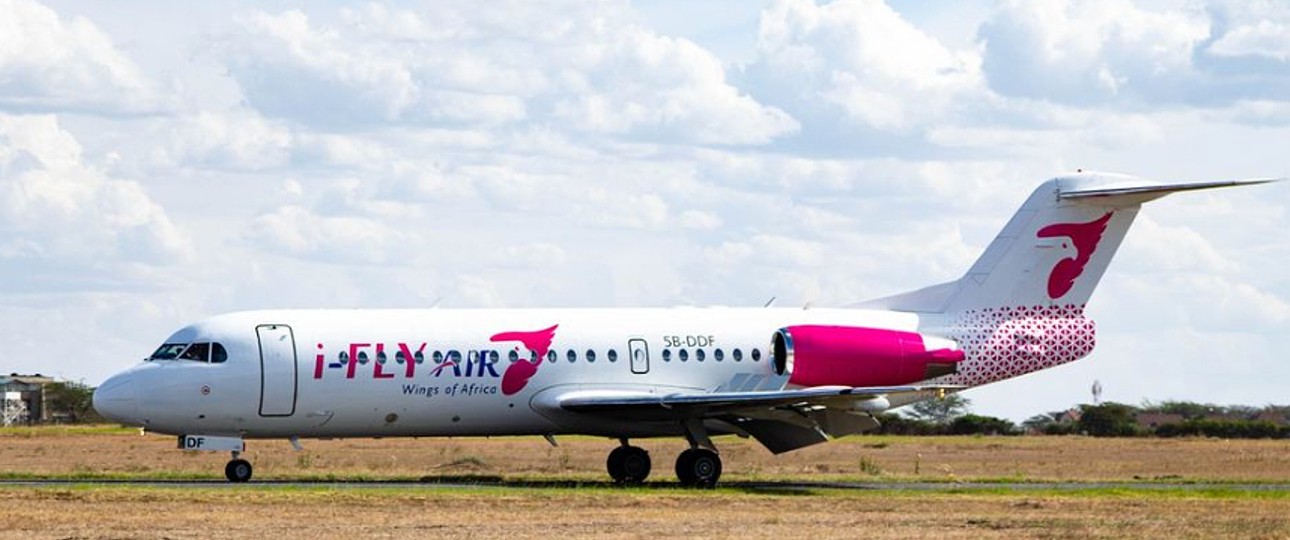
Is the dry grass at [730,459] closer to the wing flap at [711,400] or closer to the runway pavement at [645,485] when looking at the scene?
the runway pavement at [645,485]

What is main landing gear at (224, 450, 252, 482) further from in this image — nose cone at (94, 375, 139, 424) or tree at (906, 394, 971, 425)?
tree at (906, 394, 971, 425)

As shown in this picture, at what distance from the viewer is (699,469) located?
3816 cm

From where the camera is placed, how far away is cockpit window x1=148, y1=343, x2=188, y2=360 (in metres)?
37.5

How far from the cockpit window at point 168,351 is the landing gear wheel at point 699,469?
882cm

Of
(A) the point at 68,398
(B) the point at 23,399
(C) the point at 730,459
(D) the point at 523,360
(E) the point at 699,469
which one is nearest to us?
(E) the point at 699,469

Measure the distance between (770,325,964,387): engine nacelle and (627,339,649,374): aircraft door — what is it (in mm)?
2400

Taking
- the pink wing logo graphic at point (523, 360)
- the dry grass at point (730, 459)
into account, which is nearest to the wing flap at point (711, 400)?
the pink wing logo graphic at point (523, 360)

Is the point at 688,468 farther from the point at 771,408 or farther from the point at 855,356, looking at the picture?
the point at 855,356

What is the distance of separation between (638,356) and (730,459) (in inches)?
492

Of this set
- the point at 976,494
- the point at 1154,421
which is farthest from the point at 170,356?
the point at 1154,421

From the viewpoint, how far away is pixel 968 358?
41094 millimetres

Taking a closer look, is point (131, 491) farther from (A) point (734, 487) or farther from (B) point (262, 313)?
(A) point (734, 487)

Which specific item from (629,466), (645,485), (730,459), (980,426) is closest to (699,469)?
(645,485)

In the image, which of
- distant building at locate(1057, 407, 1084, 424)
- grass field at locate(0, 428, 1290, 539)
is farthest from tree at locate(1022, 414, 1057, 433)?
grass field at locate(0, 428, 1290, 539)
